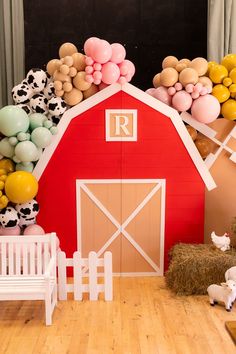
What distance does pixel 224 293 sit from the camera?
3.60 metres

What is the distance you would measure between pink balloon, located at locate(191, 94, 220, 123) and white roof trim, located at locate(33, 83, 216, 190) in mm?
161

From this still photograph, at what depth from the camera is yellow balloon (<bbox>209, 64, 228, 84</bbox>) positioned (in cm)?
412

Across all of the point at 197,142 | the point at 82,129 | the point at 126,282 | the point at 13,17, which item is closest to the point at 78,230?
the point at 126,282

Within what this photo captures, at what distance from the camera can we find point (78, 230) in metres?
4.27

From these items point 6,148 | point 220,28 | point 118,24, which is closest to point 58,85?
point 6,148

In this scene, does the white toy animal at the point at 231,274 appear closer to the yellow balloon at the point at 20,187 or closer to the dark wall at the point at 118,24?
the yellow balloon at the point at 20,187

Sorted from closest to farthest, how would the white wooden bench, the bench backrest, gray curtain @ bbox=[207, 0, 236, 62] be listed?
1. the white wooden bench
2. the bench backrest
3. gray curtain @ bbox=[207, 0, 236, 62]

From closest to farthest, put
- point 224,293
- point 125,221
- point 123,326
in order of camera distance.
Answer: point 123,326 → point 224,293 → point 125,221

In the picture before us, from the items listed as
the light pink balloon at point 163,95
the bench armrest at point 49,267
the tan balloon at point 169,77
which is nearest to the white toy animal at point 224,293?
the bench armrest at point 49,267

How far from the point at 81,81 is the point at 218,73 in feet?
3.91

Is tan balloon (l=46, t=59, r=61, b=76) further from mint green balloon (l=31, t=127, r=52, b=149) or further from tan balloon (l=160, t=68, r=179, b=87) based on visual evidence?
tan balloon (l=160, t=68, r=179, b=87)

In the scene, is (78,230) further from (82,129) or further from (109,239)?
(82,129)

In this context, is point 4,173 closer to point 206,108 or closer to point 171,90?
point 171,90

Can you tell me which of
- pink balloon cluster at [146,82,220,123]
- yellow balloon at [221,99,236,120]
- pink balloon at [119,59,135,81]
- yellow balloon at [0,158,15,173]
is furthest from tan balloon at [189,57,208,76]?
yellow balloon at [0,158,15,173]
